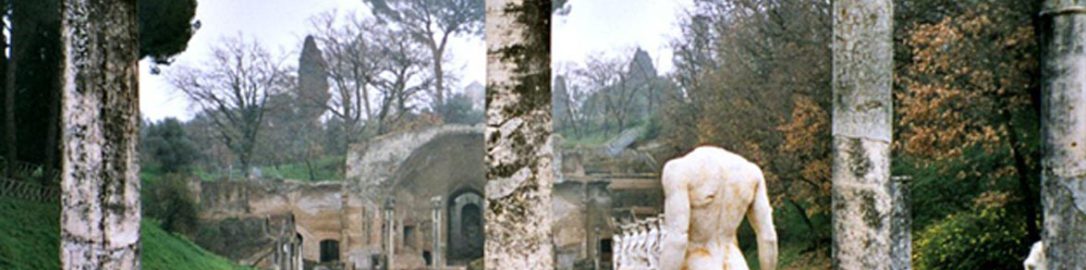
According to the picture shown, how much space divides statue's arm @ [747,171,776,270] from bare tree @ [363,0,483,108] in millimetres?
36923

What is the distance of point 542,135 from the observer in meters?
5.03

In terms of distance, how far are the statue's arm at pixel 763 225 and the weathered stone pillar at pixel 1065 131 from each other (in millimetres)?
2699

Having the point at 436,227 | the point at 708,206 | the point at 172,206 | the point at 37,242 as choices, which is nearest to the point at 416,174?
the point at 436,227

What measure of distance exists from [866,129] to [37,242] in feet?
44.8

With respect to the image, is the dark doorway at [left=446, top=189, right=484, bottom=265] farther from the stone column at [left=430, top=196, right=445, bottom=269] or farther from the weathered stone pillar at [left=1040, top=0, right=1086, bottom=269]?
the weathered stone pillar at [left=1040, top=0, right=1086, bottom=269]

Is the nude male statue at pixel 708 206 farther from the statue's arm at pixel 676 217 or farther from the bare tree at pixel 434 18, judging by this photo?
the bare tree at pixel 434 18

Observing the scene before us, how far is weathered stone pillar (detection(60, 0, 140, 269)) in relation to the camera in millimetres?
5234

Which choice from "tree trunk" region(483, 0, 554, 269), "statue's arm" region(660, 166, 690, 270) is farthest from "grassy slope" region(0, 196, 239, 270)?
"statue's arm" region(660, 166, 690, 270)

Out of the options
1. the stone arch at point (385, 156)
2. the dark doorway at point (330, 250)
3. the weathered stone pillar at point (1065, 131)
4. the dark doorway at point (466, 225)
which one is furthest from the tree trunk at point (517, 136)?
the dark doorway at point (466, 225)

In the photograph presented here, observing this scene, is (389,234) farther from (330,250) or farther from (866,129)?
(866,129)

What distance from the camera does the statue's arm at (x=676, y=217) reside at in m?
4.51

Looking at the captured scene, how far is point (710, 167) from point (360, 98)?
37449 millimetres

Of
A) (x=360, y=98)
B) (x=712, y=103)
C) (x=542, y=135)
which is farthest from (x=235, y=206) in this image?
(x=542, y=135)

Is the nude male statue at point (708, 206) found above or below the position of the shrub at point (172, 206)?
above
